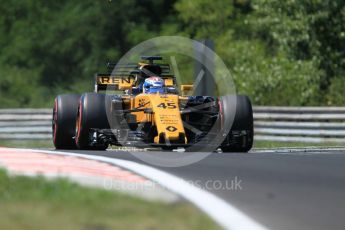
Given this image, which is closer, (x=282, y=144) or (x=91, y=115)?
(x=91, y=115)

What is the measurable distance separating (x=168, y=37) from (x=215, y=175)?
119 ft

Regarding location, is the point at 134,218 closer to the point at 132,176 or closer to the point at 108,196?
the point at 108,196

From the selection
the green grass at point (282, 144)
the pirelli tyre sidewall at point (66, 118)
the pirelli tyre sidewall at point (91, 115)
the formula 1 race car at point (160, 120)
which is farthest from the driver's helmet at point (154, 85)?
the green grass at point (282, 144)

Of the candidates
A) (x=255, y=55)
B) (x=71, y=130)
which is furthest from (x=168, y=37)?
(x=71, y=130)

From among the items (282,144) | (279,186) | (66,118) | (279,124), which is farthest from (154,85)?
(279,124)

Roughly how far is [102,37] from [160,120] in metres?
35.2

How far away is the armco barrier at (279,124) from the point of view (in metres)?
26.6

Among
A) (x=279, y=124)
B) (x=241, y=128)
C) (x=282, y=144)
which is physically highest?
(x=241, y=128)

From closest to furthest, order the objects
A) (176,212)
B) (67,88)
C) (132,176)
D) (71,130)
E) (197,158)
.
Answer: (176,212) → (132,176) → (197,158) → (71,130) → (67,88)

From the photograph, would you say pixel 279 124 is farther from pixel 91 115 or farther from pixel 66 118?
pixel 91 115

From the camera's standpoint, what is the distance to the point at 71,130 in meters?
19.6

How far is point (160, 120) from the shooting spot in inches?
696

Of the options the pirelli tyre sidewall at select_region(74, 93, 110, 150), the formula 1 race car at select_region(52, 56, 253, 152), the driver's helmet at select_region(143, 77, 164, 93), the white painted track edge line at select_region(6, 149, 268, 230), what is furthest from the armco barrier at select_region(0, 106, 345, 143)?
the white painted track edge line at select_region(6, 149, 268, 230)

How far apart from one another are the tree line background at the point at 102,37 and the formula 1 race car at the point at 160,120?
14958 mm
